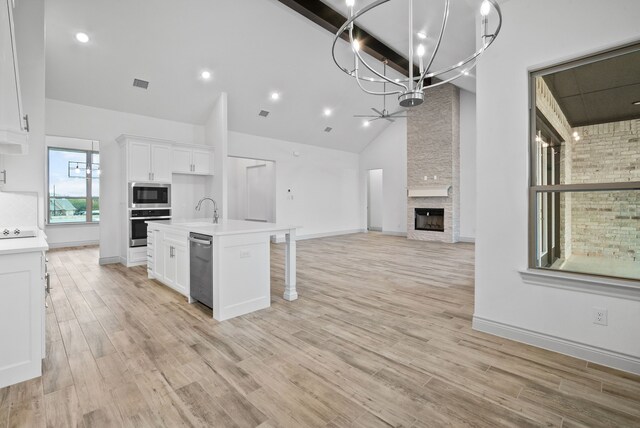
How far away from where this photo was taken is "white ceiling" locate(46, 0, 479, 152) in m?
4.16

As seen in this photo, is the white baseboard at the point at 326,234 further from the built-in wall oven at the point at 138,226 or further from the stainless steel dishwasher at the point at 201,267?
the stainless steel dishwasher at the point at 201,267

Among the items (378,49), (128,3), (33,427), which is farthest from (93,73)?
(33,427)

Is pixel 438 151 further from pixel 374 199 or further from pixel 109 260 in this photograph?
pixel 109 260

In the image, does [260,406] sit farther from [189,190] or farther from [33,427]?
[189,190]

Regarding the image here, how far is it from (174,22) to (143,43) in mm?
611

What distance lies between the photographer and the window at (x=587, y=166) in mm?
2121

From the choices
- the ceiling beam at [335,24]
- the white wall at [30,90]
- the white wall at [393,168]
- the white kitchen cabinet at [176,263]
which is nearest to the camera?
the white wall at [30,90]

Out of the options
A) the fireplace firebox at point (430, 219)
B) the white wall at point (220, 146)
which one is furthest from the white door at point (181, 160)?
the fireplace firebox at point (430, 219)

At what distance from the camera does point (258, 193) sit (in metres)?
9.19

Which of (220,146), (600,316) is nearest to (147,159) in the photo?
(220,146)

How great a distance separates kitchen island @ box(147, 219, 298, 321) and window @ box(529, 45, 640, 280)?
2.39m

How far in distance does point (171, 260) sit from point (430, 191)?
21.6 ft

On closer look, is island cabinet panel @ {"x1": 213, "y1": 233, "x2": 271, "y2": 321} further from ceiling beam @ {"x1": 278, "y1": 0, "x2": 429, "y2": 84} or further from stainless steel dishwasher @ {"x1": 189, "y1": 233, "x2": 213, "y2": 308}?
ceiling beam @ {"x1": 278, "y1": 0, "x2": 429, "y2": 84}

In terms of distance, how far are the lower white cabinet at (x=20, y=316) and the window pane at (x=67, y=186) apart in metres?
7.57
